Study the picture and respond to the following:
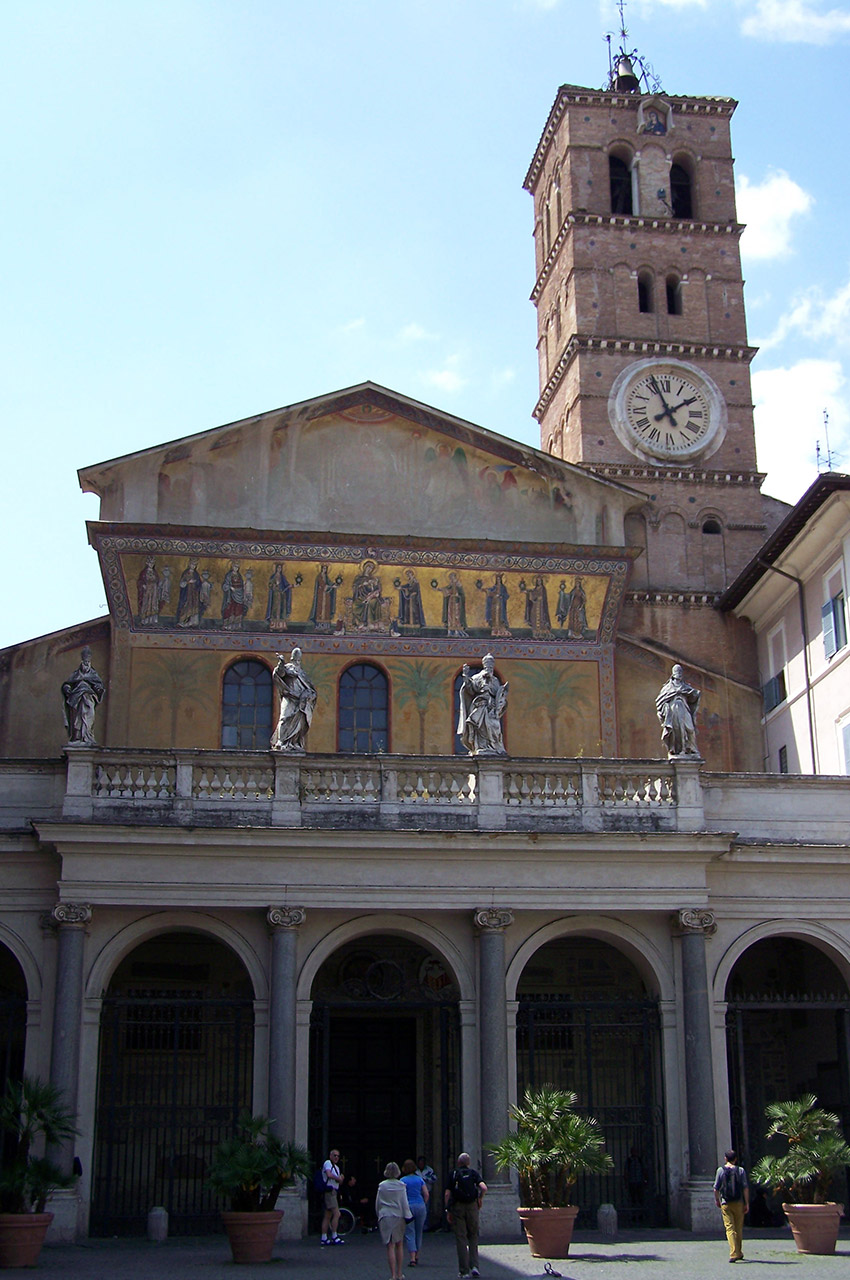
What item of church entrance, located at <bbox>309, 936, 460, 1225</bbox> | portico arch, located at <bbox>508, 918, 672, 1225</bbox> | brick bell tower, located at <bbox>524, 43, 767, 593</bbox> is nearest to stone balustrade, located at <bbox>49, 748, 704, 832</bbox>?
portico arch, located at <bbox>508, 918, 672, 1225</bbox>

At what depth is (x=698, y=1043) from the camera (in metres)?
21.8

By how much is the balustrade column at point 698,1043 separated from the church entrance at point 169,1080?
21.1ft

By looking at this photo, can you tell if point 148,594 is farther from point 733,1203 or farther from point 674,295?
point 674,295

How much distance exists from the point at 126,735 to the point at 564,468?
9.86 meters

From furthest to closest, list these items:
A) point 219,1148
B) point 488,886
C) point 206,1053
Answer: point 206,1053 < point 488,886 < point 219,1148

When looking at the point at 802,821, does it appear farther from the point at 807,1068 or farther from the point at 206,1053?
the point at 206,1053

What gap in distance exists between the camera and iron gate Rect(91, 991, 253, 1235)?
818 inches

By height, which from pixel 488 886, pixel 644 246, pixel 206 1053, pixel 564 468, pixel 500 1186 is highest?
pixel 644 246

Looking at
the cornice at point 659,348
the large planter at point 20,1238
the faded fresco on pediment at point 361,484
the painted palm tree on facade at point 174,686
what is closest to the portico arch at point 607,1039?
the large planter at point 20,1238

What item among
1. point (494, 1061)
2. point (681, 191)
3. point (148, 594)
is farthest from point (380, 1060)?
point (681, 191)

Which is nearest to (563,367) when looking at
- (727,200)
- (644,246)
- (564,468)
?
(644,246)

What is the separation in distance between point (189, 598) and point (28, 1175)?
1188 cm

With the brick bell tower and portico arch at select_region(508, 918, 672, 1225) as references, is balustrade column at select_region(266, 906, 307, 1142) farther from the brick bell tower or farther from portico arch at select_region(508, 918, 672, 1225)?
the brick bell tower

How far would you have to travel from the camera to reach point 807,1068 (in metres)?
24.9
